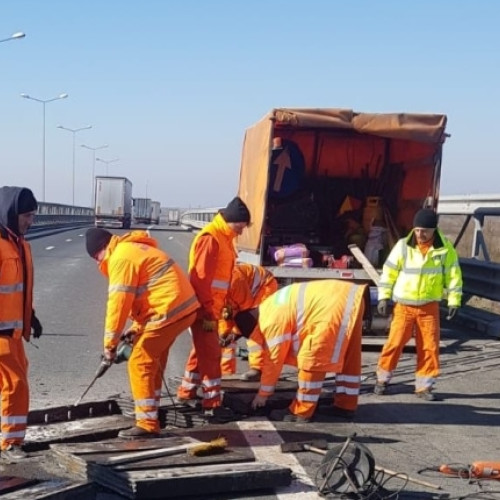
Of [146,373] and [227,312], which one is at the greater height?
[227,312]

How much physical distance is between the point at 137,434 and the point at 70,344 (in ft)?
14.5

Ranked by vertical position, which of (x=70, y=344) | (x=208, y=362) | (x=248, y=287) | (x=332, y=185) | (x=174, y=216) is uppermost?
(x=332, y=185)

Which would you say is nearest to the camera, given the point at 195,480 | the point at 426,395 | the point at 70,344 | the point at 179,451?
the point at 195,480

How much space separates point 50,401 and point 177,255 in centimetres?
1740

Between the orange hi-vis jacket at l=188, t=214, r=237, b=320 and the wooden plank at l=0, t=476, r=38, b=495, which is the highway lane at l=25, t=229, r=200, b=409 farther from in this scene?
the wooden plank at l=0, t=476, r=38, b=495

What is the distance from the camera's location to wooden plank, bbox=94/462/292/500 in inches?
188

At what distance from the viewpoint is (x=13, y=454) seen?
5.42 m

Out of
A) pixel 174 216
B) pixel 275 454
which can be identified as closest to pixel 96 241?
pixel 275 454

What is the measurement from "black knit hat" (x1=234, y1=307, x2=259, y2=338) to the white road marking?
1.36 meters

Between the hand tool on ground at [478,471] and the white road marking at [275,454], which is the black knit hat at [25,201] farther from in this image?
the hand tool on ground at [478,471]

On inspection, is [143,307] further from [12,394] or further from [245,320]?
[245,320]

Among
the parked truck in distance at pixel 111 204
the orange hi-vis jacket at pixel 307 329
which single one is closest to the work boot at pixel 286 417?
the orange hi-vis jacket at pixel 307 329

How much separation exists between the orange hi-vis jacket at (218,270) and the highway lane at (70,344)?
124 centimetres

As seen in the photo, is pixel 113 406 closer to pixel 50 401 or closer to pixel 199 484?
pixel 50 401
